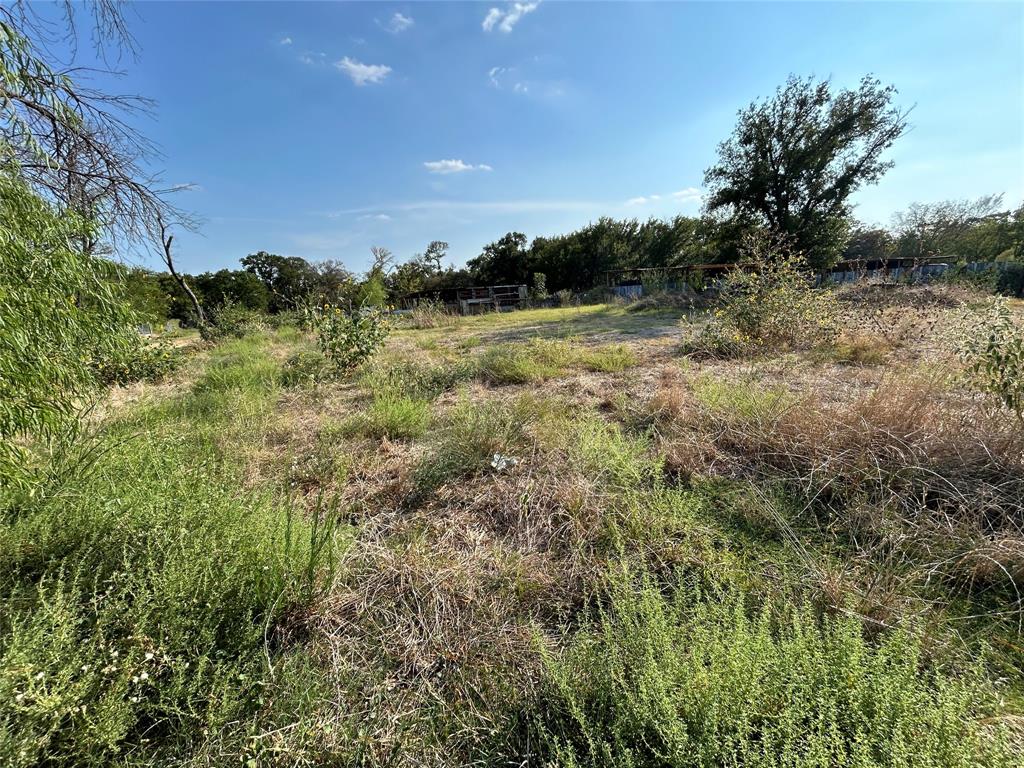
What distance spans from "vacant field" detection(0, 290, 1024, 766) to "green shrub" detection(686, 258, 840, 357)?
2.57m

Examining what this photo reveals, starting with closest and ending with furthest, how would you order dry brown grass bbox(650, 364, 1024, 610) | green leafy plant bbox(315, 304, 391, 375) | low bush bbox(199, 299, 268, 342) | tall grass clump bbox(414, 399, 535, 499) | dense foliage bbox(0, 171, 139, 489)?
dense foliage bbox(0, 171, 139, 489) → dry brown grass bbox(650, 364, 1024, 610) → tall grass clump bbox(414, 399, 535, 499) → green leafy plant bbox(315, 304, 391, 375) → low bush bbox(199, 299, 268, 342)

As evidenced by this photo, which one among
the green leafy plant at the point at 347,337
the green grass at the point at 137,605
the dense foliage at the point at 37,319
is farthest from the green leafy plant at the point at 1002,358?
the green leafy plant at the point at 347,337

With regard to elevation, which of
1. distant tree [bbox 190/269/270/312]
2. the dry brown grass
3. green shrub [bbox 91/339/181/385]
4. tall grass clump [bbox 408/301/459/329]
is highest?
distant tree [bbox 190/269/270/312]

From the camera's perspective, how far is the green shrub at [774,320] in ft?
17.4

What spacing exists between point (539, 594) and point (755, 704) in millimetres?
828

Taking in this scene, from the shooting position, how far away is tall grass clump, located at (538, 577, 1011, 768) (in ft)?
2.69

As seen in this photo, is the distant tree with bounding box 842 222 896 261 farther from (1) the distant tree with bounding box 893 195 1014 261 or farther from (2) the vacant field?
Answer: (2) the vacant field

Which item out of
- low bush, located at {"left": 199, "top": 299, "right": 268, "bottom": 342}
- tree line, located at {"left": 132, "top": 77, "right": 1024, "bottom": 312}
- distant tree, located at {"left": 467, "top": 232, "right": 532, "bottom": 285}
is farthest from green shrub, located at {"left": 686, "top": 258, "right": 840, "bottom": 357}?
distant tree, located at {"left": 467, "top": 232, "right": 532, "bottom": 285}

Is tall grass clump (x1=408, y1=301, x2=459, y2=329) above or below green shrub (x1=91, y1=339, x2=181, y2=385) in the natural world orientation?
above

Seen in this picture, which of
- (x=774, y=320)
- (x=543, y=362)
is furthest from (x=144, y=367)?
(x=774, y=320)

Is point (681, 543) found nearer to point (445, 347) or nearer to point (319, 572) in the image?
point (319, 572)

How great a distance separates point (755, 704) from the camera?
0.92 m

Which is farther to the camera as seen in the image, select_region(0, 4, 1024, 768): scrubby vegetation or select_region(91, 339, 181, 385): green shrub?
select_region(91, 339, 181, 385): green shrub

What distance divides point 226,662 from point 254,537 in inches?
16.3
